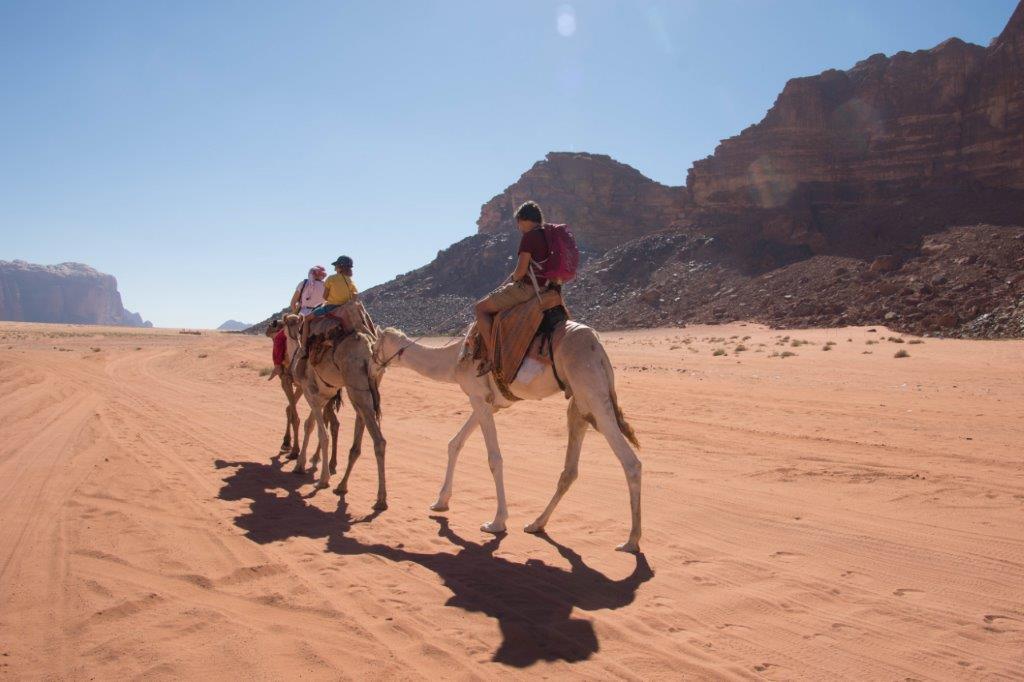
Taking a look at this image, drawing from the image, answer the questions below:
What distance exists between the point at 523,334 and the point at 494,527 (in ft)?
7.38

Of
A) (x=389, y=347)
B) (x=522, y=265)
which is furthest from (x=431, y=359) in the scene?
(x=522, y=265)

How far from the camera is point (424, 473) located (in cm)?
1082

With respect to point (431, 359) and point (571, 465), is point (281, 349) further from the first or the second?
point (571, 465)

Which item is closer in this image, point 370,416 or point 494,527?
point 494,527

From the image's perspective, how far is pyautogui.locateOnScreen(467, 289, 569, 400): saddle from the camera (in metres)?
7.49

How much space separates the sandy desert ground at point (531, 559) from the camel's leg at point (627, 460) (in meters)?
0.27

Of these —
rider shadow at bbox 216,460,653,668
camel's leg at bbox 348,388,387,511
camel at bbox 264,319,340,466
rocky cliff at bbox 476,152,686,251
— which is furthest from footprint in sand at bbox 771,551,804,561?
rocky cliff at bbox 476,152,686,251

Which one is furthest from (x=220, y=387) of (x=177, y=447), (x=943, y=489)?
(x=943, y=489)

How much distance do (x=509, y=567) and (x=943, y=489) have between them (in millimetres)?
6040

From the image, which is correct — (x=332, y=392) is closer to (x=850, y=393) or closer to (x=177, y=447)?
(x=177, y=447)

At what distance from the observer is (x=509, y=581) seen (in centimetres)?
616

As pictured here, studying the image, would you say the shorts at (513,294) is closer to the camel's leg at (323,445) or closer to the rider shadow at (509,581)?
the rider shadow at (509,581)

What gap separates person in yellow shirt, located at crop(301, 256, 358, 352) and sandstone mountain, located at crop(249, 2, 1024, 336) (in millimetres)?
44079

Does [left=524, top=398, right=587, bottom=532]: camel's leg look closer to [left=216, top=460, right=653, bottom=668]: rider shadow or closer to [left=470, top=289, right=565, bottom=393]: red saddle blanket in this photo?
[left=216, top=460, right=653, bottom=668]: rider shadow
